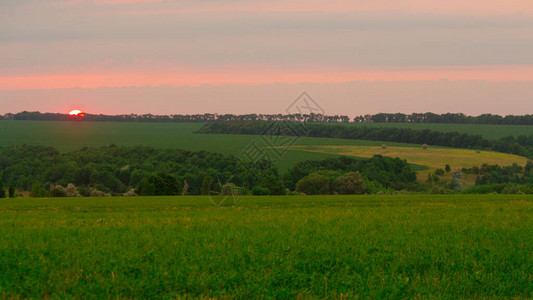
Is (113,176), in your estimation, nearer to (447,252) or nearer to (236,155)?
(236,155)

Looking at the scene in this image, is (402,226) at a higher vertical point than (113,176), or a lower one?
higher

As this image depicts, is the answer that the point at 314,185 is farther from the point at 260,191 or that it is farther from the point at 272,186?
the point at 260,191

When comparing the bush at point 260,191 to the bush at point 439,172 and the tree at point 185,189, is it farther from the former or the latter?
the bush at point 439,172

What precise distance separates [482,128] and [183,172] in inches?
5172

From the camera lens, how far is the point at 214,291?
923 cm

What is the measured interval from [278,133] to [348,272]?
123 ft

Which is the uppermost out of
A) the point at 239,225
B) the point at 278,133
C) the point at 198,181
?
the point at 278,133

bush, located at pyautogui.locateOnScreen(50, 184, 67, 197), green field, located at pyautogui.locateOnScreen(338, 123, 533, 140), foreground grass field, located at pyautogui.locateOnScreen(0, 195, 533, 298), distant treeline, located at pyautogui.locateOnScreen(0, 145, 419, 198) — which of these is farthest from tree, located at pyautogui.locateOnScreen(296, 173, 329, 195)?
green field, located at pyautogui.locateOnScreen(338, 123, 533, 140)

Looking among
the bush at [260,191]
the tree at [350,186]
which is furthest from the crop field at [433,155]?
the bush at [260,191]

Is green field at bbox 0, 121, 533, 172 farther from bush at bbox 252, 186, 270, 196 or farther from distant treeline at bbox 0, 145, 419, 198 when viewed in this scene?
bush at bbox 252, 186, 270, 196

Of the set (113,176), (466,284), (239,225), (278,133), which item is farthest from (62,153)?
(466,284)

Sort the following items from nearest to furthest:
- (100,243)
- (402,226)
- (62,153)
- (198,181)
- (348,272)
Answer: (348,272)
(100,243)
(402,226)
(198,181)
(62,153)

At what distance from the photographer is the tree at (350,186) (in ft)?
304

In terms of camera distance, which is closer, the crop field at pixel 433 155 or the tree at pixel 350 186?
the tree at pixel 350 186
